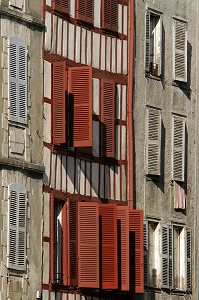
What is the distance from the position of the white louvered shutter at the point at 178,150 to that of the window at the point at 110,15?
3581 mm

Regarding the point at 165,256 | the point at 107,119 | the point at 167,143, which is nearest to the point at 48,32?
the point at 107,119

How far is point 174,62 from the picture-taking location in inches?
2029

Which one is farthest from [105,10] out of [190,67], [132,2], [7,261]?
[7,261]

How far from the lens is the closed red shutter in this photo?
153 feet

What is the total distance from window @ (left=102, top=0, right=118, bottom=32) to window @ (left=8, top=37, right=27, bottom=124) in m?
→ 4.11

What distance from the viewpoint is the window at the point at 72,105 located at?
45.8m

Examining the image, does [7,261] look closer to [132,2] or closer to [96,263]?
[96,263]

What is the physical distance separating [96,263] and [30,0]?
Answer: 6.75m

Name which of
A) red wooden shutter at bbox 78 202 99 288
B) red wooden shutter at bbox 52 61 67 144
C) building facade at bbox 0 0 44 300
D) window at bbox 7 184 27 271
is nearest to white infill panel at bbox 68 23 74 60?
red wooden shutter at bbox 52 61 67 144

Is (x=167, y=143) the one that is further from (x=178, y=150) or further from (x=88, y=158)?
(x=88, y=158)

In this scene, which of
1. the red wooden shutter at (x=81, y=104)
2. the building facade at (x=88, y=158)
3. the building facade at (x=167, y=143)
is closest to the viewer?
the building facade at (x=88, y=158)

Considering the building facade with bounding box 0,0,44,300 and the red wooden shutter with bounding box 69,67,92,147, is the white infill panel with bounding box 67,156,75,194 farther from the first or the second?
the building facade with bounding box 0,0,44,300

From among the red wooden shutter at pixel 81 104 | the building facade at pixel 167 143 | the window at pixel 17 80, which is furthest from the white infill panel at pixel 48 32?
the building facade at pixel 167 143

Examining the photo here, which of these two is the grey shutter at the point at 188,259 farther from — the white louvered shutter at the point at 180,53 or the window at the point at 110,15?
the window at the point at 110,15
